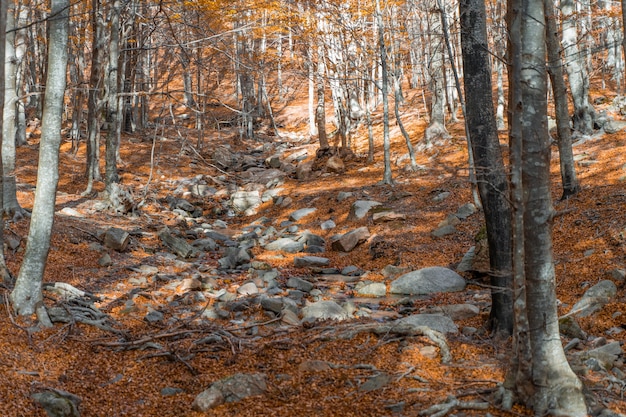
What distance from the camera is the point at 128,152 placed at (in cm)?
2431

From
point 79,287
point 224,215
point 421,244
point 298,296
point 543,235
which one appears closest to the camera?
point 543,235

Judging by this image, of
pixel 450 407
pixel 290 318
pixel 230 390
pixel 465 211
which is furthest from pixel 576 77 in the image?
pixel 230 390

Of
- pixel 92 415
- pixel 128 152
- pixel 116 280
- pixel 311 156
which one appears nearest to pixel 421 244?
pixel 116 280

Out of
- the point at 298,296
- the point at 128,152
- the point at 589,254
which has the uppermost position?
the point at 128,152

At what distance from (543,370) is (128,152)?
2353cm

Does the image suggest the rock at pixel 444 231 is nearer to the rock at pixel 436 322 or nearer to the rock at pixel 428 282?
the rock at pixel 428 282

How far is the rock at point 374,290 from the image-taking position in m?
8.80

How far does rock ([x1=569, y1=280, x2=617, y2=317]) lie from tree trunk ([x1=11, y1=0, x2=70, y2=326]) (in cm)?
624

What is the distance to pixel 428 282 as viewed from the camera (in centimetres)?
877

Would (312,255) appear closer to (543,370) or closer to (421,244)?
(421,244)

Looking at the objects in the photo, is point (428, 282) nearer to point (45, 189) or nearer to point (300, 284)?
point (300, 284)

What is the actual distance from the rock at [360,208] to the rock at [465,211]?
251 centimetres

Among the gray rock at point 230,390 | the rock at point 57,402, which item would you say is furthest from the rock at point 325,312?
the rock at point 57,402

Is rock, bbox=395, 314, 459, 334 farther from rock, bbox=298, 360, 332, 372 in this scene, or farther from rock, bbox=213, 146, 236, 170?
rock, bbox=213, 146, 236, 170
